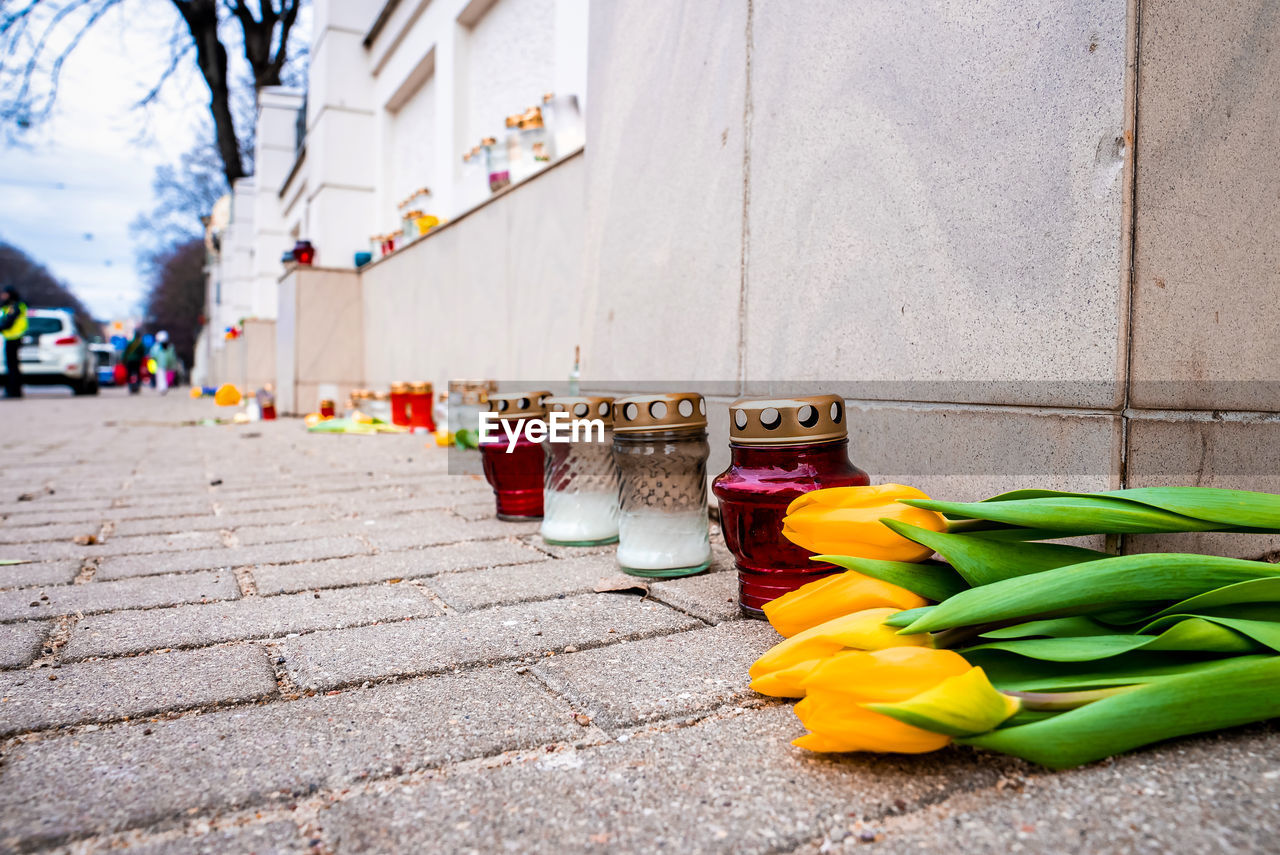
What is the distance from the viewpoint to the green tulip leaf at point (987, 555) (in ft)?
2.99

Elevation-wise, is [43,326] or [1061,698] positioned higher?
[43,326]

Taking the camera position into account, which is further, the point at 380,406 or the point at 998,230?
the point at 380,406

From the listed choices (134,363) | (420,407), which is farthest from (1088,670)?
(134,363)

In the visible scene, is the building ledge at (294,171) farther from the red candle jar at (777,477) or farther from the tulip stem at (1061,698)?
the tulip stem at (1061,698)

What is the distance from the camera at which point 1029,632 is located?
841mm

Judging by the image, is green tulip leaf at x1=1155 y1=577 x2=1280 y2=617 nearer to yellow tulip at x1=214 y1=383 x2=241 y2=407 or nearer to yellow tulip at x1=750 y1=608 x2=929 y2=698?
yellow tulip at x1=750 y1=608 x2=929 y2=698

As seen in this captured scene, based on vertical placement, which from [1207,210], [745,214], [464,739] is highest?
[745,214]

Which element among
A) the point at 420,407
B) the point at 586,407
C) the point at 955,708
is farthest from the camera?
the point at 420,407

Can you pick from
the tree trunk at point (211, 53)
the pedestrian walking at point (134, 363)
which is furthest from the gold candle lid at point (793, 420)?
the pedestrian walking at point (134, 363)

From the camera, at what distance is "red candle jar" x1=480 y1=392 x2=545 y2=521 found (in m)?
2.12

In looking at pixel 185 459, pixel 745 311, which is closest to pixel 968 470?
pixel 745 311

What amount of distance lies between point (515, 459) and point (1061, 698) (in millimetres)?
1668

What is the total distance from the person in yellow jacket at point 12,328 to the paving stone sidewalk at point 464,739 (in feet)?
52.0

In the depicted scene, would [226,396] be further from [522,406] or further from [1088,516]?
[1088,516]
